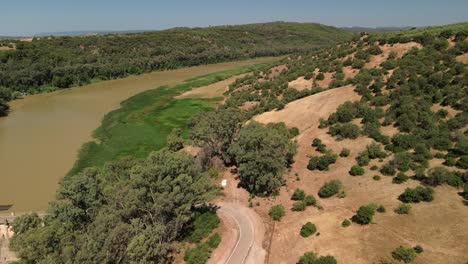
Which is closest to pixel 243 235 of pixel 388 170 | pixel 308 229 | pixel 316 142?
pixel 308 229

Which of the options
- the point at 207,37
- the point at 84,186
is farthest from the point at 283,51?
the point at 84,186

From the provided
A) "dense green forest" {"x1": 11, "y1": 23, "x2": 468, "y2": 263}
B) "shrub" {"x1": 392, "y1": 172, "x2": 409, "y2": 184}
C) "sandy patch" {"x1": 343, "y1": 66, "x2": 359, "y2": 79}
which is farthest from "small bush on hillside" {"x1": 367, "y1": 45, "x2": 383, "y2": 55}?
"shrub" {"x1": 392, "y1": 172, "x2": 409, "y2": 184}

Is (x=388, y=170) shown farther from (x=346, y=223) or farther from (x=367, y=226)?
(x=346, y=223)

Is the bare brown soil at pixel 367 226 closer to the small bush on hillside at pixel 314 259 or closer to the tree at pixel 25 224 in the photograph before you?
the small bush on hillside at pixel 314 259

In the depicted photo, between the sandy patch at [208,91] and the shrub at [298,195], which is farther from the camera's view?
the sandy patch at [208,91]

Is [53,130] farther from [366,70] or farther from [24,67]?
[366,70]

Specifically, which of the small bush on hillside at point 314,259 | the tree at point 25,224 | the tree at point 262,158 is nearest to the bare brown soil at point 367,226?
the small bush on hillside at point 314,259
